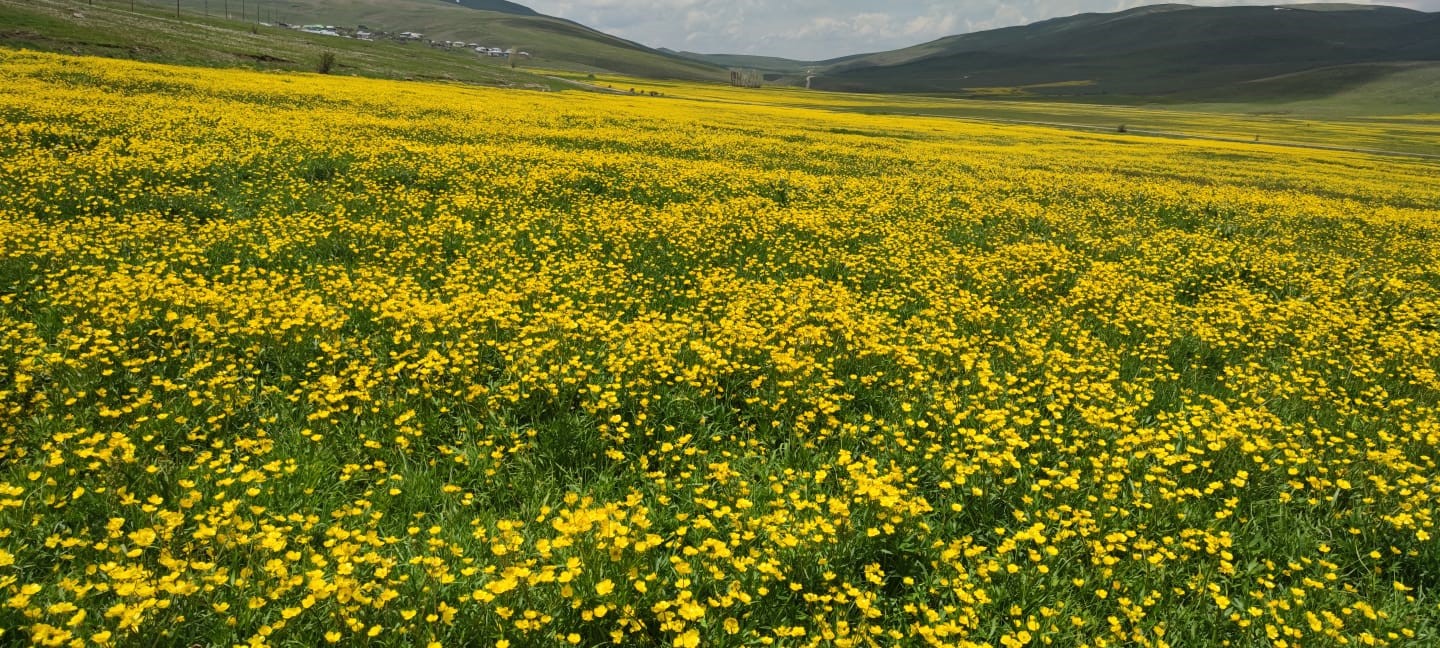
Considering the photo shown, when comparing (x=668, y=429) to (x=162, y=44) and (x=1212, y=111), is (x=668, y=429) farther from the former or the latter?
(x=1212, y=111)

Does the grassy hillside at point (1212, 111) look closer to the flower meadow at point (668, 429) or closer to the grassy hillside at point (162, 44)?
the grassy hillside at point (162, 44)

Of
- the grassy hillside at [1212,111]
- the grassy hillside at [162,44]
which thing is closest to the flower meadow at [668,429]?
the grassy hillside at [162,44]

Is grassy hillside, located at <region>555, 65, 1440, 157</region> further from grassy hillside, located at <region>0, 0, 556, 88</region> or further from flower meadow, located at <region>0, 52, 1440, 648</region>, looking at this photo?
flower meadow, located at <region>0, 52, 1440, 648</region>

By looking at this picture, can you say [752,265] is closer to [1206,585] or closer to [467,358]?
[467,358]

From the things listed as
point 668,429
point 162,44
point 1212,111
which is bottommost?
point 668,429

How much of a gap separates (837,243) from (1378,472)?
28.2 ft

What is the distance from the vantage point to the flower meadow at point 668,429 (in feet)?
12.5

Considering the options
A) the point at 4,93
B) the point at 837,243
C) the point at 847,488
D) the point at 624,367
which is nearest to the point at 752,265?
the point at 837,243

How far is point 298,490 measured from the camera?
462 cm

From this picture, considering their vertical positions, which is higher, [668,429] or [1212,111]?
[1212,111]

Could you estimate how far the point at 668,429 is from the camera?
5660 millimetres

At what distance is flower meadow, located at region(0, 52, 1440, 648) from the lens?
381 centimetres

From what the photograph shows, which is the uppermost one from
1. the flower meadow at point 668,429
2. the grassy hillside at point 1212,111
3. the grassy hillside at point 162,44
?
the grassy hillside at point 1212,111

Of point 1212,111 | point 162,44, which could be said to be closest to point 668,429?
point 162,44
